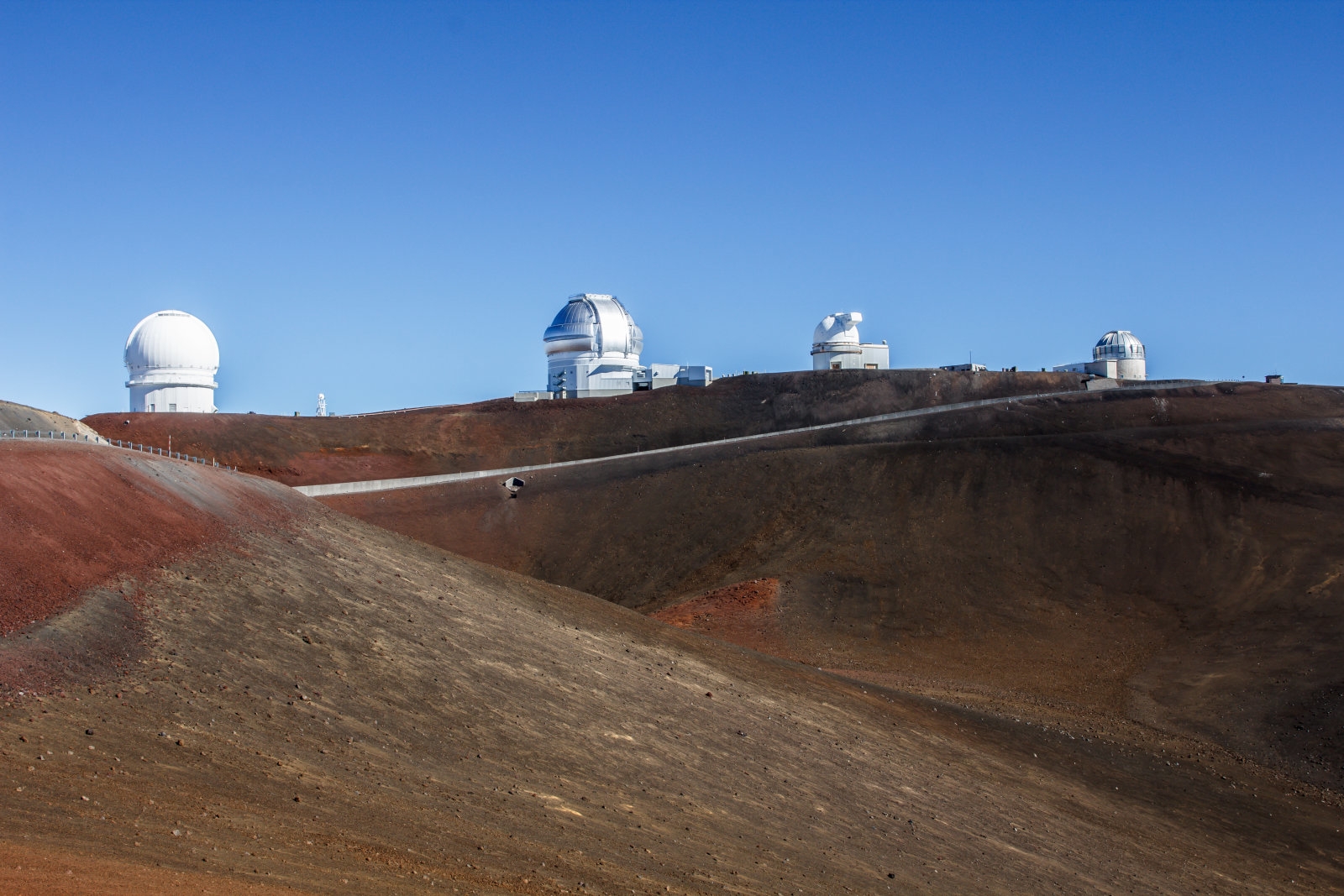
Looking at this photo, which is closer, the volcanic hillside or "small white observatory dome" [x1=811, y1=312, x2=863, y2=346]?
the volcanic hillside

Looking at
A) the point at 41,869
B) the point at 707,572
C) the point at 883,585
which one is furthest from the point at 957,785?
the point at 707,572

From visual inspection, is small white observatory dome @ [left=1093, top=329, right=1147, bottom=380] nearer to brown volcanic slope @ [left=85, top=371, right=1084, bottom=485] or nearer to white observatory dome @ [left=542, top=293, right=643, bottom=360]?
brown volcanic slope @ [left=85, top=371, right=1084, bottom=485]

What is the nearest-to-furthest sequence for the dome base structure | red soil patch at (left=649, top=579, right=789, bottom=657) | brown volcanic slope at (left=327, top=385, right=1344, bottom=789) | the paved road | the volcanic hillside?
brown volcanic slope at (left=327, top=385, right=1344, bottom=789) → the volcanic hillside → red soil patch at (left=649, top=579, right=789, bottom=657) → the paved road → the dome base structure

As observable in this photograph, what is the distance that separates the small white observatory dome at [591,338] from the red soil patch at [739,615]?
36.9 metres

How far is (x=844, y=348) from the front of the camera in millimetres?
80625

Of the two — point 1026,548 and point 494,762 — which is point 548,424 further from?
point 494,762

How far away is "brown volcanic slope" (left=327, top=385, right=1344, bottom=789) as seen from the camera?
36.3 metres

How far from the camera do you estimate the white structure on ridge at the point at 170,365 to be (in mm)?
67375

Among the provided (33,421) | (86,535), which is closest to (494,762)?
(86,535)

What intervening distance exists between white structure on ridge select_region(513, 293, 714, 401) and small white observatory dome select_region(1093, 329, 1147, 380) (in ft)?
106

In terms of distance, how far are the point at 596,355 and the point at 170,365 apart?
28.3 metres

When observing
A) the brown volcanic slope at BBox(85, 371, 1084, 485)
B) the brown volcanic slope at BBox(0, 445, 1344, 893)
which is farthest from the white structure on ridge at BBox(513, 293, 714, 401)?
the brown volcanic slope at BBox(0, 445, 1344, 893)

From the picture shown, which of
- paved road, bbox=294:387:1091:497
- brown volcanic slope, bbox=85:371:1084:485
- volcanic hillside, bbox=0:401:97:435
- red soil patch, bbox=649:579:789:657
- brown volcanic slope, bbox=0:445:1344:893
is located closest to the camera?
brown volcanic slope, bbox=0:445:1344:893

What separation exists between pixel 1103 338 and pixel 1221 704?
57744mm
